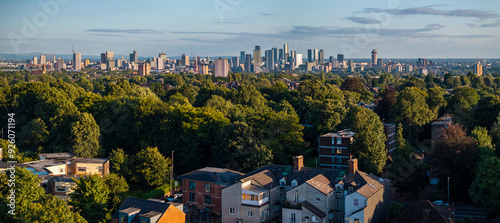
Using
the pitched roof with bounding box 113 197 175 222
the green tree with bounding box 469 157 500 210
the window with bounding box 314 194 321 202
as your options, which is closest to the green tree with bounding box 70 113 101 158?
the pitched roof with bounding box 113 197 175 222

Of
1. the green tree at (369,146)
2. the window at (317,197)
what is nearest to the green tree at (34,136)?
the green tree at (369,146)

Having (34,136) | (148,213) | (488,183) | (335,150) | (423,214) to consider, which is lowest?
(423,214)

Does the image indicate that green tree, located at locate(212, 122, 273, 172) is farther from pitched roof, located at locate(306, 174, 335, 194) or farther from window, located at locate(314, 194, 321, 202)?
window, located at locate(314, 194, 321, 202)

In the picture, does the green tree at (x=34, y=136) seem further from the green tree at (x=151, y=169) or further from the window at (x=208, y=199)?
the window at (x=208, y=199)

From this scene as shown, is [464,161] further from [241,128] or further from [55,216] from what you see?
[55,216]

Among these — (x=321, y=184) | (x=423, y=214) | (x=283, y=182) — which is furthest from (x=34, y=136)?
(x=423, y=214)

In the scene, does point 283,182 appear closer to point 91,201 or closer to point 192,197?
point 192,197
